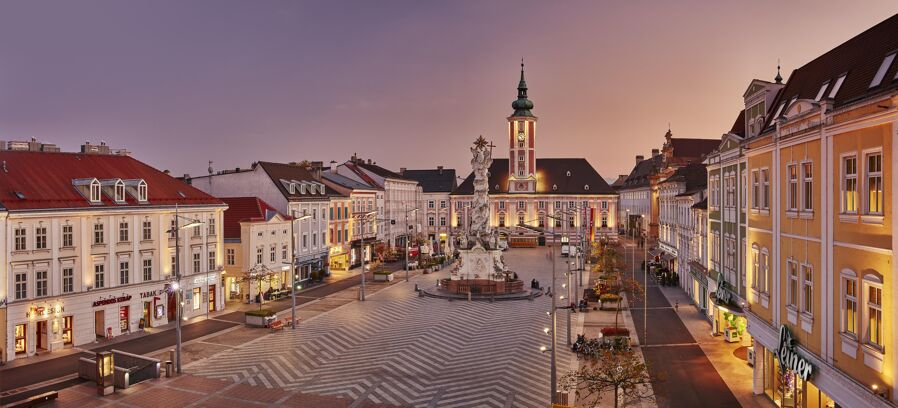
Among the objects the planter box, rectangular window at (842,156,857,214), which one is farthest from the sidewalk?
the planter box

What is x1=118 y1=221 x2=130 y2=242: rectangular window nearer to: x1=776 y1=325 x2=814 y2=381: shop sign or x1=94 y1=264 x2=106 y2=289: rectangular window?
x1=94 y1=264 x2=106 y2=289: rectangular window

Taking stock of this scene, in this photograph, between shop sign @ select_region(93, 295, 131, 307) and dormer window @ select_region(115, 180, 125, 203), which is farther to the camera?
dormer window @ select_region(115, 180, 125, 203)

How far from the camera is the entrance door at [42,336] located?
34844 millimetres

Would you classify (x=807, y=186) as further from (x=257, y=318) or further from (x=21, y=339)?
(x=21, y=339)

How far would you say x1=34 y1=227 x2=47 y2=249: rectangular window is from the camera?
34.9 m

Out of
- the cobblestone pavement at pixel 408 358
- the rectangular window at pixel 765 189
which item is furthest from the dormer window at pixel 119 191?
the rectangular window at pixel 765 189

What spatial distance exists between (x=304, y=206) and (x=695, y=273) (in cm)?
3859

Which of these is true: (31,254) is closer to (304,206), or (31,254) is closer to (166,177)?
(166,177)

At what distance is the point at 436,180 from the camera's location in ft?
417

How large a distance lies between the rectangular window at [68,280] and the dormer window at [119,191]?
545cm

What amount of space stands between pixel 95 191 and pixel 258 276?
1364 cm

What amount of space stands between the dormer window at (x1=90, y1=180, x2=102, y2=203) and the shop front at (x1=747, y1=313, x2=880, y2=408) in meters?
37.2

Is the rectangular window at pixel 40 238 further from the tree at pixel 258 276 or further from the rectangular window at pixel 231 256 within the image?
the rectangular window at pixel 231 256

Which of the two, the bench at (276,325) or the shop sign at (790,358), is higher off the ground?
the shop sign at (790,358)
